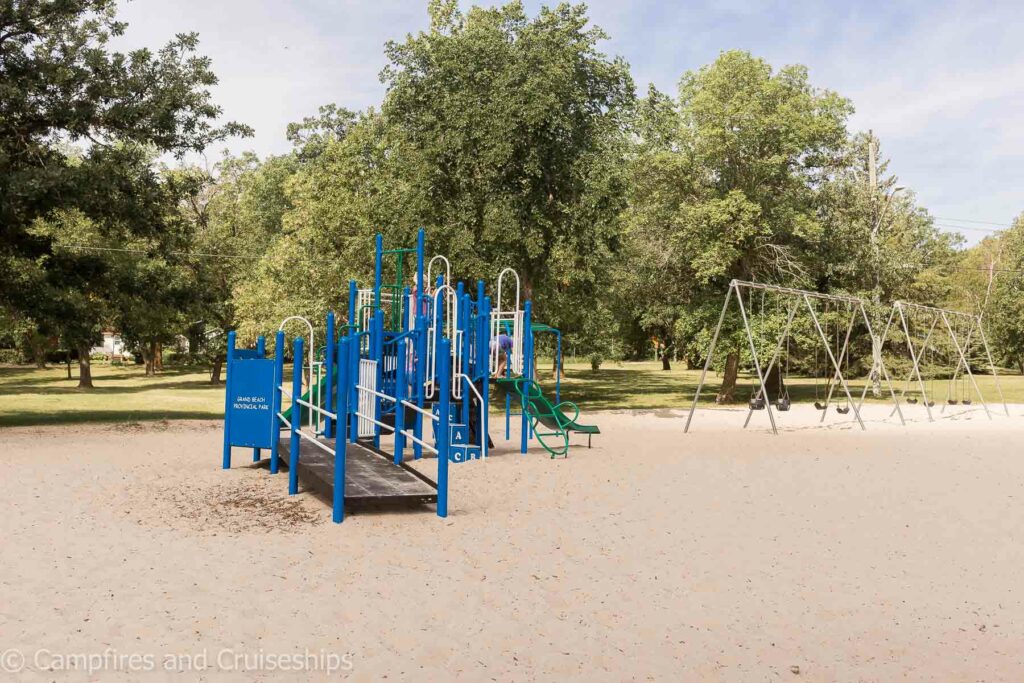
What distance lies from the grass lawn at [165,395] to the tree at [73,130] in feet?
11.3

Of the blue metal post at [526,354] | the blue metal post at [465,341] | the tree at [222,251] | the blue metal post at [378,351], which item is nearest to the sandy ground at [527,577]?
the blue metal post at [378,351]

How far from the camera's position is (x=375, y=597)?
226 inches

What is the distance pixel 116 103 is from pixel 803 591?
16.5 meters

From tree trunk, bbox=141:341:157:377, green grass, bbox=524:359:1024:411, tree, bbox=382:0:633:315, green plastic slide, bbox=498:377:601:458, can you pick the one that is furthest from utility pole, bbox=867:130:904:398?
tree trunk, bbox=141:341:157:377

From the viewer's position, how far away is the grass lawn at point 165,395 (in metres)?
22.2

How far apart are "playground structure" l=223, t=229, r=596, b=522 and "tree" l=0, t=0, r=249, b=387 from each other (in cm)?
672

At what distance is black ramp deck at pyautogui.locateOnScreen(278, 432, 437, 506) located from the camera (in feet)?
27.5

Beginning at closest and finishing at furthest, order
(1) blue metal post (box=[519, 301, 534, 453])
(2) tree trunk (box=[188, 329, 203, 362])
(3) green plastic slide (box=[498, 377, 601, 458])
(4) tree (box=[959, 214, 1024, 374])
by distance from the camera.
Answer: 1. (3) green plastic slide (box=[498, 377, 601, 458])
2. (1) blue metal post (box=[519, 301, 534, 453])
3. (2) tree trunk (box=[188, 329, 203, 362])
4. (4) tree (box=[959, 214, 1024, 374])

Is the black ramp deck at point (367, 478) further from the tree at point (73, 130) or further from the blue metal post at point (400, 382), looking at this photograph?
the tree at point (73, 130)

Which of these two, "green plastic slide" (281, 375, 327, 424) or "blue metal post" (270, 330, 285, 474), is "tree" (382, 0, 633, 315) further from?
"blue metal post" (270, 330, 285, 474)

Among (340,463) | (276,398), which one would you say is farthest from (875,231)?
(340,463)

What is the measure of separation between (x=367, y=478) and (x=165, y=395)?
2408 cm

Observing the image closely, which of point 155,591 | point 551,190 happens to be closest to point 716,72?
point 551,190

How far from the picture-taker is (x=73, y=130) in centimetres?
1733
